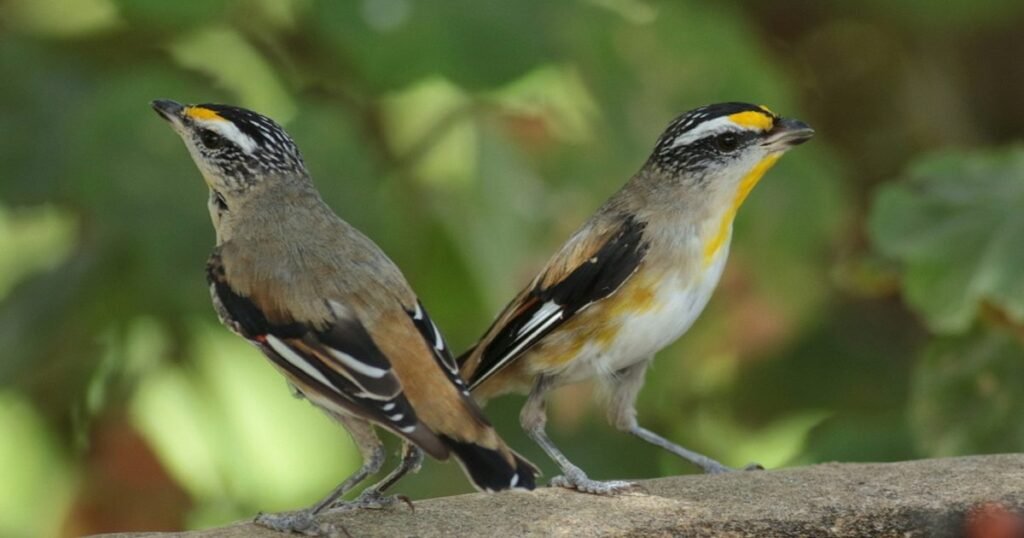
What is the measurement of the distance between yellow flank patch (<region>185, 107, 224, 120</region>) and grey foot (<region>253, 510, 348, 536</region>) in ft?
3.33

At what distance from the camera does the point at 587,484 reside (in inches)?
167

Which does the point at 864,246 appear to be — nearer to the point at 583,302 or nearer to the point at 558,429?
the point at 558,429

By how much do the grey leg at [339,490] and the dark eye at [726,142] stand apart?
121 cm

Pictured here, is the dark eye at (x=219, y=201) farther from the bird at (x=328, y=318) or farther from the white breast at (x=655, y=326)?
the white breast at (x=655, y=326)

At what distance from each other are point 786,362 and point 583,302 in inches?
88.4

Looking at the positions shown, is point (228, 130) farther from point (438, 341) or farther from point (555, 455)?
point (555, 455)

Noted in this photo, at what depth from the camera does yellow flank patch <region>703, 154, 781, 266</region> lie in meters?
4.61

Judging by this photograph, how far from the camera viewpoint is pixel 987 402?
5.49 metres

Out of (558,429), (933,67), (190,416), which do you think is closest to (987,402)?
(558,429)

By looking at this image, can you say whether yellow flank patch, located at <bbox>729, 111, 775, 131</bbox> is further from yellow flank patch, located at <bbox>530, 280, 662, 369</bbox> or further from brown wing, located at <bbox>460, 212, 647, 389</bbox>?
yellow flank patch, located at <bbox>530, 280, 662, 369</bbox>

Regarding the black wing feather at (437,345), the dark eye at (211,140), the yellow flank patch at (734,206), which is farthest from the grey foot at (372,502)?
the yellow flank patch at (734,206)

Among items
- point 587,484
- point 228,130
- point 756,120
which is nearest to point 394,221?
point 228,130

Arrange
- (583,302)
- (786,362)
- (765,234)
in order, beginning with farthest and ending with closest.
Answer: (786,362), (765,234), (583,302)

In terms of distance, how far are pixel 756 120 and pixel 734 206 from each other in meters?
0.26
